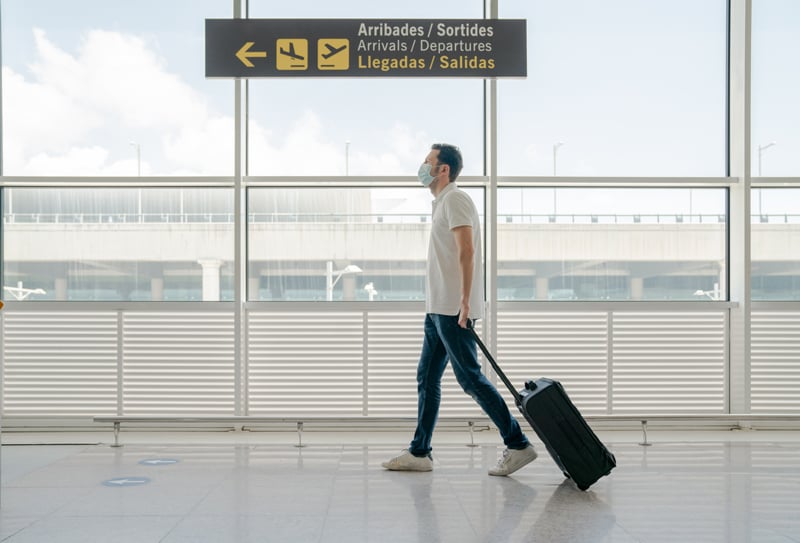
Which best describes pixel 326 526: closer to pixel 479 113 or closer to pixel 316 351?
pixel 316 351

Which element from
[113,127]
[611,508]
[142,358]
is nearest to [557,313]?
[611,508]

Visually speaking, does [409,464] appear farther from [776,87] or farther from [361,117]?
[776,87]

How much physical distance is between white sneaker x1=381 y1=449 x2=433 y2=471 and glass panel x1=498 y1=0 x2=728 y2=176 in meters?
2.46

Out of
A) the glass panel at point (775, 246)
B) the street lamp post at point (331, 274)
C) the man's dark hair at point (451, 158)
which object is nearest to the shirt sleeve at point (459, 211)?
the man's dark hair at point (451, 158)

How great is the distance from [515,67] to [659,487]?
2616 mm

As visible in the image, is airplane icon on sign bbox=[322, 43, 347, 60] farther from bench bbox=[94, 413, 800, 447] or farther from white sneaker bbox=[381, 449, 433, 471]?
white sneaker bbox=[381, 449, 433, 471]

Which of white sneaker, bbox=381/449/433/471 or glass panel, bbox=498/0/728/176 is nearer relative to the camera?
white sneaker, bbox=381/449/433/471

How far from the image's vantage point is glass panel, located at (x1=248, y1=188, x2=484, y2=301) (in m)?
5.49

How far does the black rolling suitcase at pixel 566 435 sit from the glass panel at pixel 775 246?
2.55m

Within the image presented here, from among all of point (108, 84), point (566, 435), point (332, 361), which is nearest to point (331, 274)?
point (332, 361)

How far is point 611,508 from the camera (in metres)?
3.24

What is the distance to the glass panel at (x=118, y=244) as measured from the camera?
5438 mm

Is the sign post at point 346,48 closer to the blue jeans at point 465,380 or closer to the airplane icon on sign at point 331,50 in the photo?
the airplane icon on sign at point 331,50

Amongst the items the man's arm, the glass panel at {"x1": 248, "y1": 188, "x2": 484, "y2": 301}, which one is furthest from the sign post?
the man's arm
